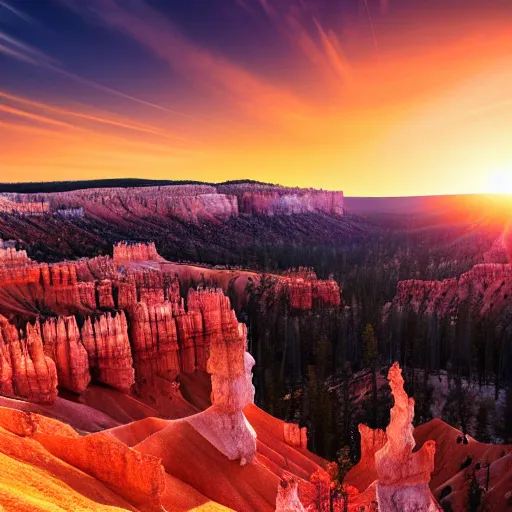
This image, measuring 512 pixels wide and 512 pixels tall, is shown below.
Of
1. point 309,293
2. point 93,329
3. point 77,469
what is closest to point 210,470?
point 77,469

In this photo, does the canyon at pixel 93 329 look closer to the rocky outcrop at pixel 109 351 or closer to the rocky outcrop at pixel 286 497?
the rocky outcrop at pixel 109 351

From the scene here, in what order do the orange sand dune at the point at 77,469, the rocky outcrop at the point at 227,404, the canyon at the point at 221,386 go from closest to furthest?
the orange sand dune at the point at 77,469 → the canyon at the point at 221,386 → the rocky outcrop at the point at 227,404

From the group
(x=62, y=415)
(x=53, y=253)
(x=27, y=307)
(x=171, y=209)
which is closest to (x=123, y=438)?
(x=62, y=415)

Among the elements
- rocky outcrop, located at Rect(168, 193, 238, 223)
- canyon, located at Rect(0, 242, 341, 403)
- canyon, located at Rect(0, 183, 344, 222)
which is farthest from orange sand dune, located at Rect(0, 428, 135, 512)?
rocky outcrop, located at Rect(168, 193, 238, 223)

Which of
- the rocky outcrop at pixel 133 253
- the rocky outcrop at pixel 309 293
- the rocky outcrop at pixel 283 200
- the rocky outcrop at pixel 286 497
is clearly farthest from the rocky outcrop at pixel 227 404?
the rocky outcrop at pixel 283 200

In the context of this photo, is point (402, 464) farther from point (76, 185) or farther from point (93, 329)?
point (76, 185)

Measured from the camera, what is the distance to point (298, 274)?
178ft

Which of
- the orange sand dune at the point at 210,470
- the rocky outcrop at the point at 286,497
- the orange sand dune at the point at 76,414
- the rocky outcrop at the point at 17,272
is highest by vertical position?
the rocky outcrop at the point at 17,272

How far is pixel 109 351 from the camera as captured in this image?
24.2 m

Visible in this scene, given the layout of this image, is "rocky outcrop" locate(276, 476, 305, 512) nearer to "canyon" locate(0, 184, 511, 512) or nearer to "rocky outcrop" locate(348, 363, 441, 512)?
"canyon" locate(0, 184, 511, 512)

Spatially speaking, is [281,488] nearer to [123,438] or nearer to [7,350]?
[123,438]

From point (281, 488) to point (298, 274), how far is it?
44594 millimetres

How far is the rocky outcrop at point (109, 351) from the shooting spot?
2366cm

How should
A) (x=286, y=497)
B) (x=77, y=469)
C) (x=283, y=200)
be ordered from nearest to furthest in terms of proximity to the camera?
(x=286, y=497), (x=77, y=469), (x=283, y=200)
